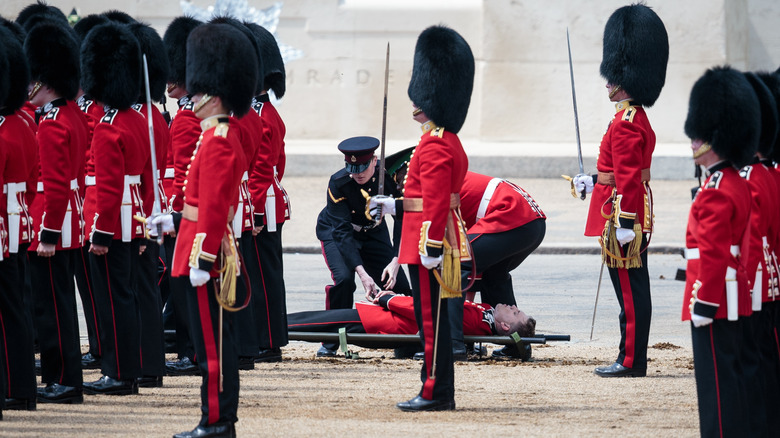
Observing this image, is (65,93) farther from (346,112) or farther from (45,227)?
(346,112)

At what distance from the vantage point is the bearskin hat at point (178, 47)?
285 inches

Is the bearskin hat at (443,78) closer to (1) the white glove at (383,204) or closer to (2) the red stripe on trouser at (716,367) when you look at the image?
(1) the white glove at (383,204)

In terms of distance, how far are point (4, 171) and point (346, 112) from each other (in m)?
14.8

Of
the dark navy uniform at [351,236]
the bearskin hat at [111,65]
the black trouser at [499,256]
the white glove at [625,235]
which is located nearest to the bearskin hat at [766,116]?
the white glove at [625,235]

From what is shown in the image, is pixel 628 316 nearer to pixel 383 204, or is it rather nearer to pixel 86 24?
pixel 383 204

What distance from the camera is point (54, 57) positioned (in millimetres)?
6117

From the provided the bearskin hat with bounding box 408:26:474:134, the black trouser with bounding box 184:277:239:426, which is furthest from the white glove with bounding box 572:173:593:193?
the black trouser with bounding box 184:277:239:426

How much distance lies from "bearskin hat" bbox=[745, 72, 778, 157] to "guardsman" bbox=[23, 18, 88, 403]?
9.77 ft

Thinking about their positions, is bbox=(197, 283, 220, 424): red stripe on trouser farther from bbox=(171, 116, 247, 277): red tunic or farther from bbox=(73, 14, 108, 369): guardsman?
bbox=(73, 14, 108, 369): guardsman

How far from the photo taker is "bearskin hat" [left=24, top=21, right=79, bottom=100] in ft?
19.8

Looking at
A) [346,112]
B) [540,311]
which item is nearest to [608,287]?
[540,311]

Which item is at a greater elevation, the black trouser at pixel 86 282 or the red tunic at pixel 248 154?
the red tunic at pixel 248 154

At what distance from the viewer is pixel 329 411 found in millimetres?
5727

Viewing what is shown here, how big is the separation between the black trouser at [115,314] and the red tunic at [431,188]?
1.35m
